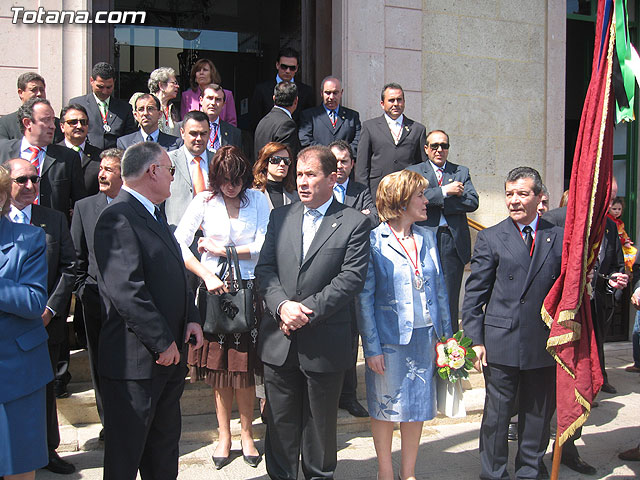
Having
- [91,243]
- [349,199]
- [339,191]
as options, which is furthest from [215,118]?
[91,243]

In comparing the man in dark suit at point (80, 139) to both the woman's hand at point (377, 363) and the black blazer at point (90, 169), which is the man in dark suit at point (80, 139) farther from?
the woman's hand at point (377, 363)

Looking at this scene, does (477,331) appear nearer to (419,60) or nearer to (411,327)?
(411,327)

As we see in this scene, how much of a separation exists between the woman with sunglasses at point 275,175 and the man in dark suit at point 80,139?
1.32 meters

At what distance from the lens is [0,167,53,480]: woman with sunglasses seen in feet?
9.85

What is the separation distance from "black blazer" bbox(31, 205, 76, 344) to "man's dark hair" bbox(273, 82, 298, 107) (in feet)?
8.06

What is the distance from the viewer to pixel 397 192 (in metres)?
3.99

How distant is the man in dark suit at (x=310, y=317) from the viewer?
3.75 m

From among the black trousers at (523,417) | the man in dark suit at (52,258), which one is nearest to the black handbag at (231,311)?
the man in dark suit at (52,258)

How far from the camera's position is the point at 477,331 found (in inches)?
168

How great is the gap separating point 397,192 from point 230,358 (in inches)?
61.0

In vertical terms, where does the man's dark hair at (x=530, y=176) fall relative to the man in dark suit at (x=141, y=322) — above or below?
above

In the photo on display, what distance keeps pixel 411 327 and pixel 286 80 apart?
3.69 meters

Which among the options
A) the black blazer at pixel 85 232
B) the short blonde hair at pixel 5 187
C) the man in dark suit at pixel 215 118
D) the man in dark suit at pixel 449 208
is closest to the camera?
the short blonde hair at pixel 5 187

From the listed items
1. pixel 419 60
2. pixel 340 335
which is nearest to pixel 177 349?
pixel 340 335
